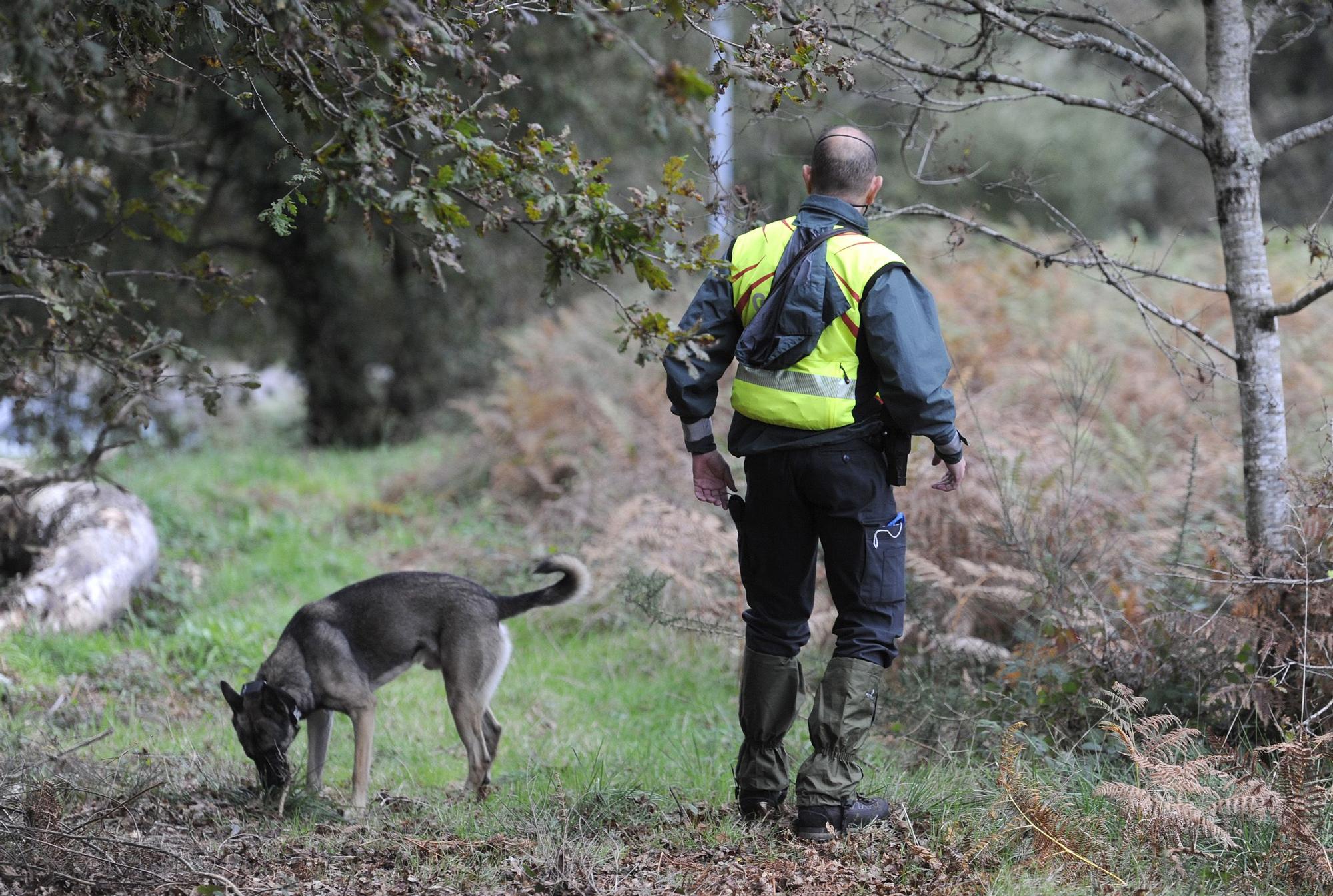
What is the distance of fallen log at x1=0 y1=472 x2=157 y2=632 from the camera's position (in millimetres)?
7340

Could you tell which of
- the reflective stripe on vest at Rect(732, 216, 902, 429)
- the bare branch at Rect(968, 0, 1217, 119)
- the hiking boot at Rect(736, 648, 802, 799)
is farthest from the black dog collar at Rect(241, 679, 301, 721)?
the bare branch at Rect(968, 0, 1217, 119)

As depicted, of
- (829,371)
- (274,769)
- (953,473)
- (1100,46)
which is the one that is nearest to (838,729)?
(953,473)

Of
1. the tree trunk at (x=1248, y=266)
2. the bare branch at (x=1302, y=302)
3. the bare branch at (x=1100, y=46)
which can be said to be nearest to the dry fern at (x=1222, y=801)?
the tree trunk at (x=1248, y=266)

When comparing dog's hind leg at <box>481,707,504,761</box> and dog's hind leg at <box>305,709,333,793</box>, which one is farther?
dog's hind leg at <box>481,707,504,761</box>

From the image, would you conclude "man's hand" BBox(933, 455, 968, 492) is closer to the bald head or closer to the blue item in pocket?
the blue item in pocket

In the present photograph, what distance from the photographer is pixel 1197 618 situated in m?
5.16

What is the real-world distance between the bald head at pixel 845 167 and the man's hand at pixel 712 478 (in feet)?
3.51

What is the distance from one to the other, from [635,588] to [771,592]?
1687 millimetres

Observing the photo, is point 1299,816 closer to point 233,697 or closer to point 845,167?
point 845,167

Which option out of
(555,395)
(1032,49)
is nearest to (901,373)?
(555,395)

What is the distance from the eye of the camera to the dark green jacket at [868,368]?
3.91 m

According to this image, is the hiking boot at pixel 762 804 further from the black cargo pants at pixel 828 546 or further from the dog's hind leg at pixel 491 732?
the dog's hind leg at pixel 491 732

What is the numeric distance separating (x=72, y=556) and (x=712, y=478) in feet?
17.6

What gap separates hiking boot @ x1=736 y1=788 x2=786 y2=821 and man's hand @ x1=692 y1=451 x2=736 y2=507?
110 centimetres
